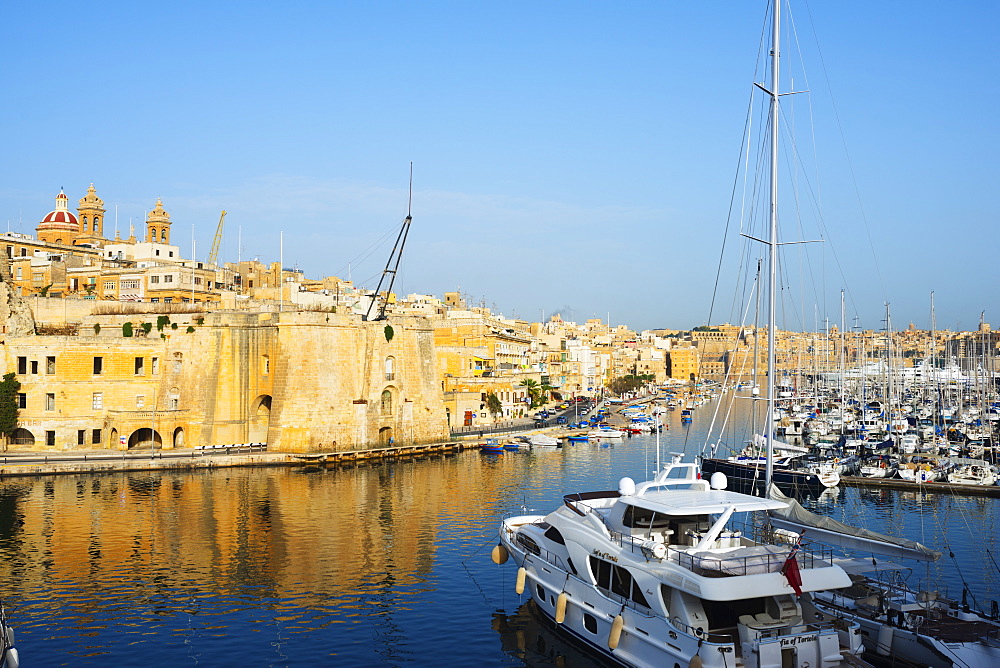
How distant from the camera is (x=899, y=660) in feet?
44.9

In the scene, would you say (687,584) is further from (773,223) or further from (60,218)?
(60,218)

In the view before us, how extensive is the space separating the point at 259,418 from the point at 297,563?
20139 mm

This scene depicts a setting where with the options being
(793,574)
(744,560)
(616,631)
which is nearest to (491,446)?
(616,631)

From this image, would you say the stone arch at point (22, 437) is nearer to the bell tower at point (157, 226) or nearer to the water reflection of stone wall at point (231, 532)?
the water reflection of stone wall at point (231, 532)

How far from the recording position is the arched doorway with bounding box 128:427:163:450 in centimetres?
3890

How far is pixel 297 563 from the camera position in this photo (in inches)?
864

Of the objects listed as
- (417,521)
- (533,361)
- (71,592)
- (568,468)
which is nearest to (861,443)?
(568,468)

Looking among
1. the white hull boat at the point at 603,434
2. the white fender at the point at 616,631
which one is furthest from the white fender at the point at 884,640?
the white hull boat at the point at 603,434

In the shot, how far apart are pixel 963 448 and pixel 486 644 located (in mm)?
28200

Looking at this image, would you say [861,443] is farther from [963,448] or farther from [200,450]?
[200,450]

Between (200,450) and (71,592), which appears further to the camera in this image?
(200,450)

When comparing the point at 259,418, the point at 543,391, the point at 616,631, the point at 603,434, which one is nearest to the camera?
the point at 616,631

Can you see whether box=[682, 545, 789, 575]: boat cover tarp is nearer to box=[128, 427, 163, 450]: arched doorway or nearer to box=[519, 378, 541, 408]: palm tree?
box=[128, 427, 163, 450]: arched doorway

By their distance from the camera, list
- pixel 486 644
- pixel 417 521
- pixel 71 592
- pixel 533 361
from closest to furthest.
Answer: pixel 486 644, pixel 71 592, pixel 417 521, pixel 533 361
